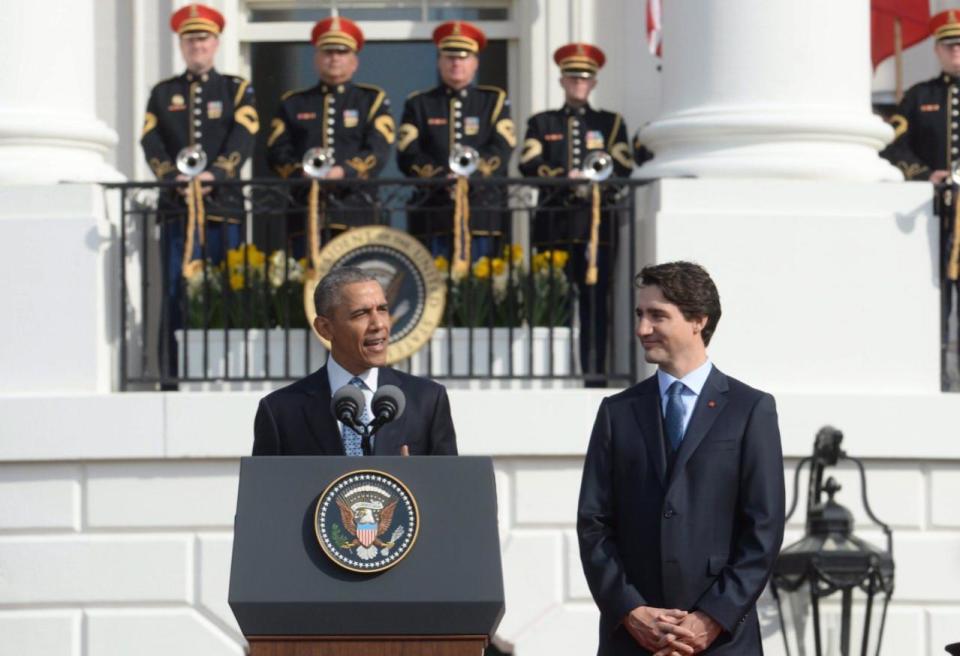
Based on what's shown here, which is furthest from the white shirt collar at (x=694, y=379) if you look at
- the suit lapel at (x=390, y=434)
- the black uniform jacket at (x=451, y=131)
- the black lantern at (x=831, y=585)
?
the black uniform jacket at (x=451, y=131)

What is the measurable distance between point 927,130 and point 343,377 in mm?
6184

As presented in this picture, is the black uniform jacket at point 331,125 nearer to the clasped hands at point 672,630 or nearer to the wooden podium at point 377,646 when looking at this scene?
the clasped hands at point 672,630

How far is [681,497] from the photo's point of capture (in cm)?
622

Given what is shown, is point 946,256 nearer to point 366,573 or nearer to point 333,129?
point 333,129

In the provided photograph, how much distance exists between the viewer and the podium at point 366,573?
5.50 m

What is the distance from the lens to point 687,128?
1053 cm

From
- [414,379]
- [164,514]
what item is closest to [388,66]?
[164,514]

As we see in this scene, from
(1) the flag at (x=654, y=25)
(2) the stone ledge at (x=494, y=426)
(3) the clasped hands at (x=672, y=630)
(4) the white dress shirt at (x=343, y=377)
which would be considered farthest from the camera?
(1) the flag at (x=654, y=25)

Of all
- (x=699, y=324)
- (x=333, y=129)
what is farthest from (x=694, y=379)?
(x=333, y=129)

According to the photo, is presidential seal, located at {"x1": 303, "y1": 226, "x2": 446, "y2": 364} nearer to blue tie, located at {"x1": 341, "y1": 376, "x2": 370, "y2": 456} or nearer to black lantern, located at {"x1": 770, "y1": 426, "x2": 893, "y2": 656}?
black lantern, located at {"x1": 770, "y1": 426, "x2": 893, "y2": 656}

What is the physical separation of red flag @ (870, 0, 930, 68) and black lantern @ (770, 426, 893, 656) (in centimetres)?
534

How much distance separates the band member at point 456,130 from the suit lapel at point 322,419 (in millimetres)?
4684

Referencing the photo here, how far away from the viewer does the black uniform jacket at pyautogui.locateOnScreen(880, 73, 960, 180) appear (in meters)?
11.7

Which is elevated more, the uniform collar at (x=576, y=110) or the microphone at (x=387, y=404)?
the uniform collar at (x=576, y=110)
